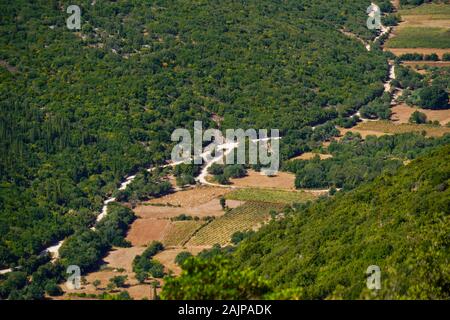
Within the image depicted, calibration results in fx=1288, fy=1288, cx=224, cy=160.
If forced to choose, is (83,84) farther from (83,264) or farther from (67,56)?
(83,264)

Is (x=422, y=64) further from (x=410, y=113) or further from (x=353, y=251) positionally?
(x=353, y=251)

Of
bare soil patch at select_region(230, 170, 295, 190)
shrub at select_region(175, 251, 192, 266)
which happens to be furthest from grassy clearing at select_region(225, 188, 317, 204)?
shrub at select_region(175, 251, 192, 266)

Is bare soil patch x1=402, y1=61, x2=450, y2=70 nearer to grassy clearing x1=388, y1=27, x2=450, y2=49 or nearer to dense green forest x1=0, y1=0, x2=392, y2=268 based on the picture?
dense green forest x1=0, y1=0, x2=392, y2=268

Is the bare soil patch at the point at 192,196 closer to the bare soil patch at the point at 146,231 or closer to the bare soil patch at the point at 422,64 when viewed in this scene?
the bare soil patch at the point at 146,231

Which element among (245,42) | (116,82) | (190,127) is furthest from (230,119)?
(245,42)

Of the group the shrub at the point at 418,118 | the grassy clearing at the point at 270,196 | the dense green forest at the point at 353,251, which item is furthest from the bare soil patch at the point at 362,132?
the dense green forest at the point at 353,251

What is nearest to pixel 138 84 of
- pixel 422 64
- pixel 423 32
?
pixel 422 64
